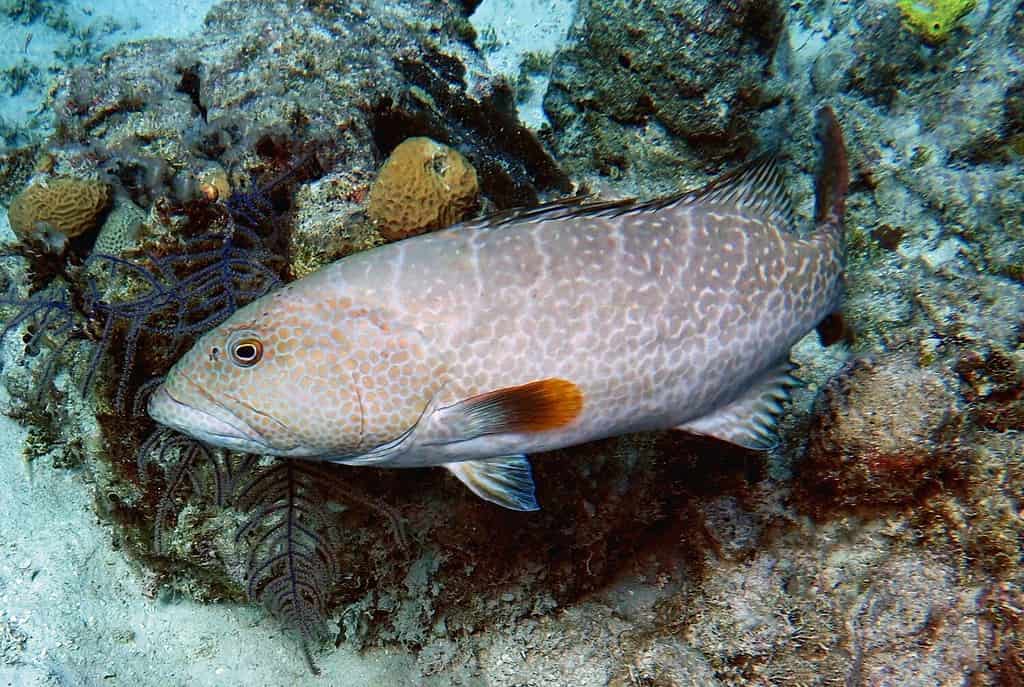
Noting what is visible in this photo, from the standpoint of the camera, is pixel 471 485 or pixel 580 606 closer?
pixel 471 485

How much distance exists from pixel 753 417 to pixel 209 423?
250 cm

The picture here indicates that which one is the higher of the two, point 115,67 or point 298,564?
point 115,67

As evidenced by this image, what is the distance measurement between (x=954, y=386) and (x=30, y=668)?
16.5 ft

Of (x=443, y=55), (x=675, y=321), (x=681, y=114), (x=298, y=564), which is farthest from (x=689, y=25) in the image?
(x=298, y=564)

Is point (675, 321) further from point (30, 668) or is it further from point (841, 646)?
point (30, 668)

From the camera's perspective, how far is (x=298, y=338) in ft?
7.75

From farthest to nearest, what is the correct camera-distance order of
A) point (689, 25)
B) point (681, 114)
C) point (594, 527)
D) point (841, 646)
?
point (681, 114)
point (689, 25)
point (594, 527)
point (841, 646)

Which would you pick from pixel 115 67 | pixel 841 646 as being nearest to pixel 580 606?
pixel 841 646

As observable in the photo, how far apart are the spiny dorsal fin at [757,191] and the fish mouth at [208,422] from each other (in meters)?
2.20

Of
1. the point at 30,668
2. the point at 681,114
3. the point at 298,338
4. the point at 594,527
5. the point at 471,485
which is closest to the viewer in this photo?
the point at 298,338

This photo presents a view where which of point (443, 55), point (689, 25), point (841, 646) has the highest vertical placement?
point (689, 25)

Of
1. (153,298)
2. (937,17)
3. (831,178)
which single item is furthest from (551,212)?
(937,17)

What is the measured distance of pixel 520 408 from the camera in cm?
230

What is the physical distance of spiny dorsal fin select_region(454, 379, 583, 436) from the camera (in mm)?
2291
